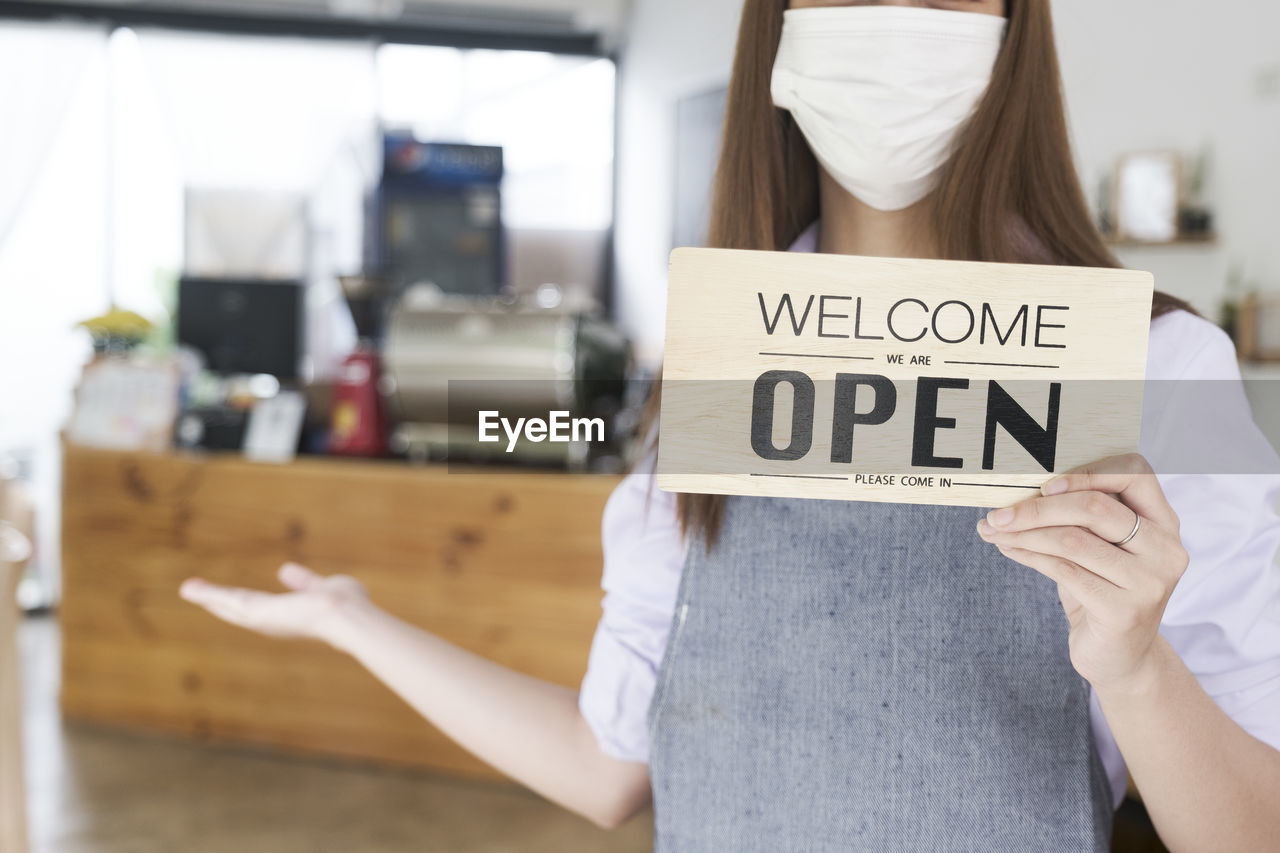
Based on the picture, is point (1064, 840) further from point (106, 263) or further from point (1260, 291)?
point (106, 263)

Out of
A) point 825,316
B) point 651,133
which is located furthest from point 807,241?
point 651,133

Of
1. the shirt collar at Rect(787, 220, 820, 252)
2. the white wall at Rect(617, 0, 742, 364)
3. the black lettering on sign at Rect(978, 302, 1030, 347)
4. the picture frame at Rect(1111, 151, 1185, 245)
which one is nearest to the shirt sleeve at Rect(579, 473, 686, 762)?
the shirt collar at Rect(787, 220, 820, 252)

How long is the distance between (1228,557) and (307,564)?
96.8 inches

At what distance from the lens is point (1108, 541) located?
0.51 m

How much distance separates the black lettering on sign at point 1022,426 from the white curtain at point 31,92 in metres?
5.47

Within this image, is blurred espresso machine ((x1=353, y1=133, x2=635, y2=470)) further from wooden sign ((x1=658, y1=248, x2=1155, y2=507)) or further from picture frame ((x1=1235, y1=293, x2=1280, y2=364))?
picture frame ((x1=1235, y1=293, x2=1280, y2=364))

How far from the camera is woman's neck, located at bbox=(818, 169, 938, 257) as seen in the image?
0.76 m

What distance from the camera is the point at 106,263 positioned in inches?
199

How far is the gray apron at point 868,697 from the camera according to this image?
719mm

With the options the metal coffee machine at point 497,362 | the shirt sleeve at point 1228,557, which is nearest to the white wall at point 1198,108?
the metal coffee machine at point 497,362

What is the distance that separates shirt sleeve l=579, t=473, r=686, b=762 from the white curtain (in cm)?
514

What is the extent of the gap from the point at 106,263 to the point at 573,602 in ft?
12.6

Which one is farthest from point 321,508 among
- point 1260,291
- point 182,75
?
point 182,75

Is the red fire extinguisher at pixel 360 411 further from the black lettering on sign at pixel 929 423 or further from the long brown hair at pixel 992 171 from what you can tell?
the black lettering on sign at pixel 929 423
